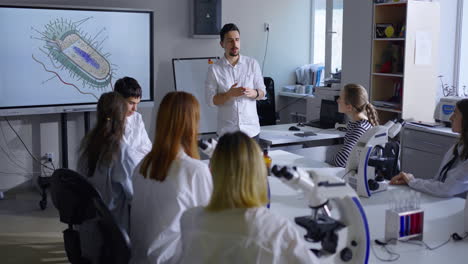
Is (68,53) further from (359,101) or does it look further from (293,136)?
(359,101)

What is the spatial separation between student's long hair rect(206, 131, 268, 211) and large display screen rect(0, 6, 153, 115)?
392cm

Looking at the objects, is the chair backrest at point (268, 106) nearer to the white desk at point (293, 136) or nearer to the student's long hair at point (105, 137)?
the white desk at point (293, 136)

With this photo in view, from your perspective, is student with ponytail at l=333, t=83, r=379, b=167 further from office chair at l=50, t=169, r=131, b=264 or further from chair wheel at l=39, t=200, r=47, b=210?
chair wheel at l=39, t=200, r=47, b=210

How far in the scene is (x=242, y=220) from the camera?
1.54m

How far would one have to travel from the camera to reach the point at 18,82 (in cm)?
496

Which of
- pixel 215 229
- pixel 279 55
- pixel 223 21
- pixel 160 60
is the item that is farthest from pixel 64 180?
pixel 279 55

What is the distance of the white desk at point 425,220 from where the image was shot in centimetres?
199

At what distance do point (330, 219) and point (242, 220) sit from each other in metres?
0.32

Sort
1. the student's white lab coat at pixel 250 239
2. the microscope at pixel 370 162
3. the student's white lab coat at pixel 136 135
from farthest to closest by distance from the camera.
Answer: the student's white lab coat at pixel 136 135
the microscope at pixel 370 162
the student's white lab coat at pixel 250 239

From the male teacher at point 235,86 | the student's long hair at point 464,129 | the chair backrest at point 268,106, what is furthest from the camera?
the chair backrest at point 268,106

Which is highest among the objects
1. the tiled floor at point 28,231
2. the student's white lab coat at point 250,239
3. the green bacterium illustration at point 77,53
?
the green bacterium illustration at point 77,53

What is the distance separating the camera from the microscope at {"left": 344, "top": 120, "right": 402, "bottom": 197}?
268 centimetres

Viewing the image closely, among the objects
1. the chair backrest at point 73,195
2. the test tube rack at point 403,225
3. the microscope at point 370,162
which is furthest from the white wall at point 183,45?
the test tube rack at point 403,225

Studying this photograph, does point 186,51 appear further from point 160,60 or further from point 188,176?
point 188,176
